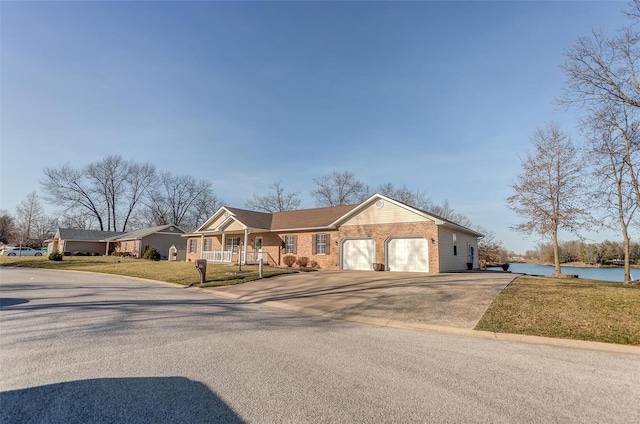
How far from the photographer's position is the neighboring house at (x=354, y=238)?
19812 mm

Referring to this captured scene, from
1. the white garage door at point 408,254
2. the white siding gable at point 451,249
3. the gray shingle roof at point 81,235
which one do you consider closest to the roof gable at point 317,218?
the white siding gable at point 451,249

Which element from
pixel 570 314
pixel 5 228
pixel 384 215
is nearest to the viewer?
pixel 570 314

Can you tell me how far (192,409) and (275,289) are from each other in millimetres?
11162

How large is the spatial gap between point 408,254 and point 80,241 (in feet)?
171

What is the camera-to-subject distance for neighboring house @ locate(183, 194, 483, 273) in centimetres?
1981

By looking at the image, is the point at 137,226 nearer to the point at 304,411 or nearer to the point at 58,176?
the point at 58,176

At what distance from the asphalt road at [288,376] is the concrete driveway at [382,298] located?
65.3 inches

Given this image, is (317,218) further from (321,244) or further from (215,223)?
(215,223)

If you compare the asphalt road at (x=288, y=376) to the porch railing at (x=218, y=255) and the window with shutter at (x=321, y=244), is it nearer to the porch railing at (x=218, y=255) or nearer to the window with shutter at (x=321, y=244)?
the window with shutter at (x=321, y=244)

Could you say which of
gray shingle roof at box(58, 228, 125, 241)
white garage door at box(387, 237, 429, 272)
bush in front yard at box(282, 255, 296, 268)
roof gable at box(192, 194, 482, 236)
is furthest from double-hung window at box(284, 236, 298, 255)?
gray shingle roof at box(58, 228, 125, 241)

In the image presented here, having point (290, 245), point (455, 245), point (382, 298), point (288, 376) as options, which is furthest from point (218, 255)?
point (288, 376)

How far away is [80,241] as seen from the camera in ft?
167

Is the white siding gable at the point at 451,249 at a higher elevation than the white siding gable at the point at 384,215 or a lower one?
lower

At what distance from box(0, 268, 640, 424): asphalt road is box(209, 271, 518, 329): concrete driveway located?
5.44 ft
